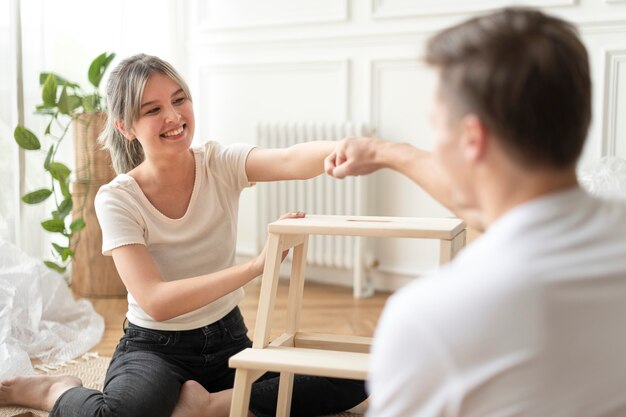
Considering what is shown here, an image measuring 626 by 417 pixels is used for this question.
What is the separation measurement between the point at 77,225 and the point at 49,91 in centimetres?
54

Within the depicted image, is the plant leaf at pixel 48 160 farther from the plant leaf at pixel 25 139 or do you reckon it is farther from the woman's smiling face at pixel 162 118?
the woman's smiling face at pixel 162 118

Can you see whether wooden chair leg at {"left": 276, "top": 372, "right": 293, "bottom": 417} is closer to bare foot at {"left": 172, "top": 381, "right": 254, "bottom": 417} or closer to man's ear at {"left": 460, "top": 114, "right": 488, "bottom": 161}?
bare foot at {"left": 172, "top": 381, "right": 254, "bottom": 417}

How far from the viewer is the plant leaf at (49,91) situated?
306cm

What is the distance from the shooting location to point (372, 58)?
3.37m

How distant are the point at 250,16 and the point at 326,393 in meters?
2.19

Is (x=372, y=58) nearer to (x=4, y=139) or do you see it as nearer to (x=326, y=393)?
(x=4, y=139)

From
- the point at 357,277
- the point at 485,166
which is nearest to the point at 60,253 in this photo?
the point at 357,277

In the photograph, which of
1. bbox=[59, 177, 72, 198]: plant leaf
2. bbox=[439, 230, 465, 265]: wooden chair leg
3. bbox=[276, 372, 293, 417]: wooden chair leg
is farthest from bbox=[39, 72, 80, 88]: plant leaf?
bbox=[439, 230, 465, 265]: wooden chair leg

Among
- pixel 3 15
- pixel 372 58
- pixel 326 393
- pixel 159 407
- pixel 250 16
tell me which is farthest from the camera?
pixel 250 16

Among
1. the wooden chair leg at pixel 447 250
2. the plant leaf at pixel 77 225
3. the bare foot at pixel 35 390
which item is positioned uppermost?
the wooden chair leg at pixel 447 250

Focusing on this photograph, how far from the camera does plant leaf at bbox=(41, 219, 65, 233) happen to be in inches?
122

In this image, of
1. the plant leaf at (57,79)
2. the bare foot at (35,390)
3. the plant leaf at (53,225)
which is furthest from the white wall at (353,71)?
the bare foot at (35,390)

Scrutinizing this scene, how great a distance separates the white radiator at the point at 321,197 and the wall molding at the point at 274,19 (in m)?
0.46

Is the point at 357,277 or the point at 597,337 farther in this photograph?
the point at 357,277
